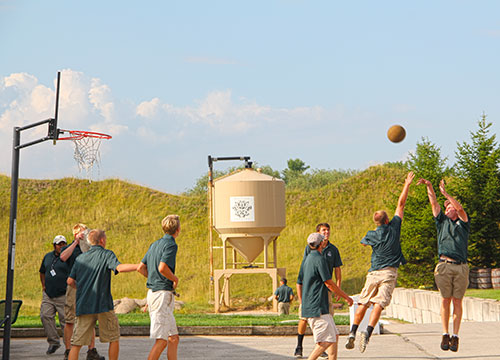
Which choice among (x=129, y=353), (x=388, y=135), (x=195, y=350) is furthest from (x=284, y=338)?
(x=388, y=135)

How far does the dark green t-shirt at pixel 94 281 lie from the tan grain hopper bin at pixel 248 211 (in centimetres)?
1868

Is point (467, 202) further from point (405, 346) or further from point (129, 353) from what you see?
point (129, 353)

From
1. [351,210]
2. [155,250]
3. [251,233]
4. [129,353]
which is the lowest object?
[129,353]

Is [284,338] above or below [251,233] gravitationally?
below

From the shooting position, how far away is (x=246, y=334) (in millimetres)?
15852

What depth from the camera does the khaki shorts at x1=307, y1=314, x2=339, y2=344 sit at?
9.27 m

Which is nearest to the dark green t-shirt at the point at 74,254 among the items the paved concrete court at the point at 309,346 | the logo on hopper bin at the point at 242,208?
the paved concrete court at the point at 309,346

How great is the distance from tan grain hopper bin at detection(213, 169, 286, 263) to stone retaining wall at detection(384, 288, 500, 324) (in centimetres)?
669

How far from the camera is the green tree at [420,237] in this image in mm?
29625

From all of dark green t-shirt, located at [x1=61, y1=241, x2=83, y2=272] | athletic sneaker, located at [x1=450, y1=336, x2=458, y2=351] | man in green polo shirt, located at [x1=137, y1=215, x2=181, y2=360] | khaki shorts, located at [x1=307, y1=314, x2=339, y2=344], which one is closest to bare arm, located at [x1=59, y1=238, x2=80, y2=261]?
dark green t-shirt, located at [x1=61, y1=241, x2=83, y2=272]

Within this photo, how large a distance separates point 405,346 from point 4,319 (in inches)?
272

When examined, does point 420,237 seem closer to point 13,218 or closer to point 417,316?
point 417,316

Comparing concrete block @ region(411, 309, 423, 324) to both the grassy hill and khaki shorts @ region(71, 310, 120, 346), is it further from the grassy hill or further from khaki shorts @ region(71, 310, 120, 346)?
the grassy hill

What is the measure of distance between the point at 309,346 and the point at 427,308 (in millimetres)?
7633
